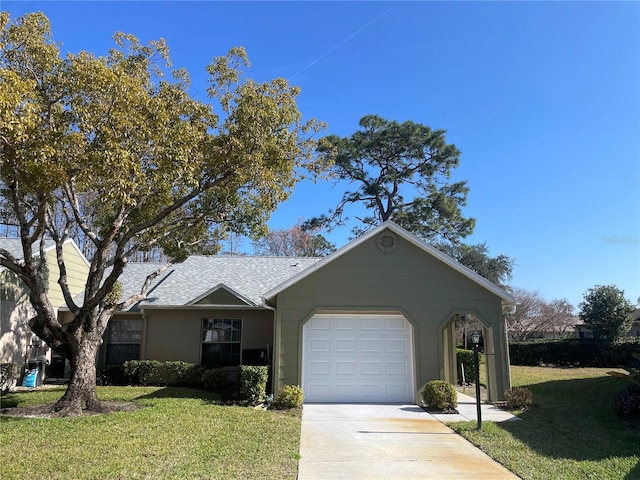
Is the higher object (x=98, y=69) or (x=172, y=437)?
(x=98, y=69)

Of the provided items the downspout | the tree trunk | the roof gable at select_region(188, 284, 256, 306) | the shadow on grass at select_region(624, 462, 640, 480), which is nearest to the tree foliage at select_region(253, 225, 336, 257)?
the roof gable at select_region(188, 284, 256, 306)

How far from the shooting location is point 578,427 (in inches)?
358

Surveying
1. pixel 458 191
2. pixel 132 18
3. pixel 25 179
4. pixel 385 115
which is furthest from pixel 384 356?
pixel 385 115

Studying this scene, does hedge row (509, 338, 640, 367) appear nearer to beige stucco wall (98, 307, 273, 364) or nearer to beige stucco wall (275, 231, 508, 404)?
beige stucco wall (275, 231, 508, 404)

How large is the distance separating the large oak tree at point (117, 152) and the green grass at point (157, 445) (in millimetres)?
1797

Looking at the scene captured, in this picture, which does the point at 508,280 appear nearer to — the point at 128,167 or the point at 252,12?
the point at 252,12

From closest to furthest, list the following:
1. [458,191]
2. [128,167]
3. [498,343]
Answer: [128,167]
[498,343]
[458,191]

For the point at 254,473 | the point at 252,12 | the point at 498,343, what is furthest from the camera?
the point at 498,343

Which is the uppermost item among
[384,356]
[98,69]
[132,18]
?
[132,18]

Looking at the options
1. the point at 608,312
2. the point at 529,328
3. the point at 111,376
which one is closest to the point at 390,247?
the point at 111,376

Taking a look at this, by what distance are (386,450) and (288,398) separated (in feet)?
13.5

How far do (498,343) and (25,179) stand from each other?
11.7m

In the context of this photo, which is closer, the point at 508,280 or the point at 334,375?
the point at 334,375

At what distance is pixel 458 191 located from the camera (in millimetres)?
28766
